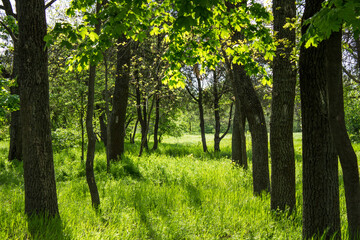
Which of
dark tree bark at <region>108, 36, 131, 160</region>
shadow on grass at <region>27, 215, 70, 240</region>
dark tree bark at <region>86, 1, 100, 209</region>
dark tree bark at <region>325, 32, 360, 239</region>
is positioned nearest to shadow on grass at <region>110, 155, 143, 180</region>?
dark tree bark at <region>108, 36, 131, 160</region>

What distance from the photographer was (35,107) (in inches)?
136

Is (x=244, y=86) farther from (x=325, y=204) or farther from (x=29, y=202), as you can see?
(x=29, y=202)

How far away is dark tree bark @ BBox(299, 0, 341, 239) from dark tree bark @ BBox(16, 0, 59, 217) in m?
3.35

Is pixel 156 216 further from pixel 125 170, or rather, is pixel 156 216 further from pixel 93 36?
pixel 125 170

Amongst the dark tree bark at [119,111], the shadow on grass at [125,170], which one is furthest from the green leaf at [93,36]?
the dark tree bark at [119,111]

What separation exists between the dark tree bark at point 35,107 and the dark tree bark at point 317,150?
11.0ft

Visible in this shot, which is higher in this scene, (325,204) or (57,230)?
(325,204)

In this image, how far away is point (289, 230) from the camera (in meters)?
3.66

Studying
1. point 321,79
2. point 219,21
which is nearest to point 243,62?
point 219,21

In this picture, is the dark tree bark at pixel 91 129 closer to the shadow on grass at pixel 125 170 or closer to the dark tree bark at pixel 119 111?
the shadow on grass at pixel 125 170

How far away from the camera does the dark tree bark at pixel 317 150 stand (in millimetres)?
2777

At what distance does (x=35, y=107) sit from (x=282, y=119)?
3.94 m

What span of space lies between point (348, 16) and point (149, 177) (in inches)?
250

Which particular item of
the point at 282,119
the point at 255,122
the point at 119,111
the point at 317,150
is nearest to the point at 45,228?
the point at 317,150
